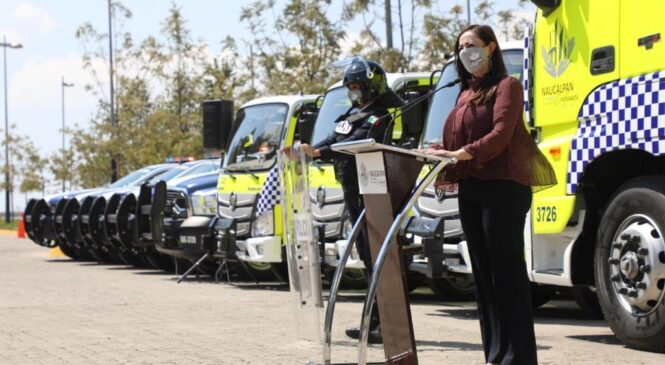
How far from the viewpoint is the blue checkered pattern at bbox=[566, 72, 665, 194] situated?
7.83 meters

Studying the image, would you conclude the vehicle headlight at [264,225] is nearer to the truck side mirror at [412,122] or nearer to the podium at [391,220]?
the truck side mirror at [412,122]

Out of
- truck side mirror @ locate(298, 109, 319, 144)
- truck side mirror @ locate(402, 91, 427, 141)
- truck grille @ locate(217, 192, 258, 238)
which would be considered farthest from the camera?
truck grille @ locate(217, 192, 258, 238)

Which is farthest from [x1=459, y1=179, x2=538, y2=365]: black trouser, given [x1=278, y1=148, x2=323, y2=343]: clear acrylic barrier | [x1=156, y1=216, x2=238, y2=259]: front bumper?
[x1=156, y1=216, x2=238, y2=259]: front bumper

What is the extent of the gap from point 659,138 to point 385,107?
2.25m

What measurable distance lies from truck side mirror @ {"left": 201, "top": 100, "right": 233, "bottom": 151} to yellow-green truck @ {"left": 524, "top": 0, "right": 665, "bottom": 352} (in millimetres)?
6530

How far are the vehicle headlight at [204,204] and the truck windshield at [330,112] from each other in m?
4.95

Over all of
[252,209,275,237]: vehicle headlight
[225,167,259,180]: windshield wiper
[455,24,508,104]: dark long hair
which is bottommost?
[252,209,275,237]: vehicle headlight

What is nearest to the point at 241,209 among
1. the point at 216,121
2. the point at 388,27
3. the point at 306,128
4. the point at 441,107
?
the point at 216,121

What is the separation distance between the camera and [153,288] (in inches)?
632

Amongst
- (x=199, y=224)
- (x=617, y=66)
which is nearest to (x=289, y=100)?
(x=199, y=224)

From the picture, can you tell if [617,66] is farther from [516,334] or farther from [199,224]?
[199,224]

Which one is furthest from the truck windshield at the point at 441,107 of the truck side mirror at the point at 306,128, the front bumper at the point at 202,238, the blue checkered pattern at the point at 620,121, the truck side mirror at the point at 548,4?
the front bumper at the point at 202,238

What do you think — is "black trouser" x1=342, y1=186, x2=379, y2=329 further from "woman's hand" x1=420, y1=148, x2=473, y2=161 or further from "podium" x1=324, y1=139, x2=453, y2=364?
"woman's hand" x1=420, y1=148, x2=473, y2=161

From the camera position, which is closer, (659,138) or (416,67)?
(659,138)
